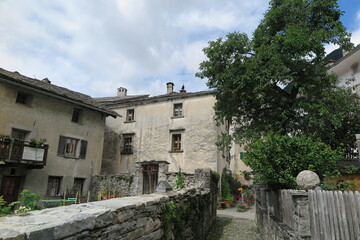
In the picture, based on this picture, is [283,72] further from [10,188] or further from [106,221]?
[10,188]

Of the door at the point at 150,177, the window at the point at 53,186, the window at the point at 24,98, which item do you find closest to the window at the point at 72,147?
the window at the point at 53,186

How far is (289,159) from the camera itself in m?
6.72

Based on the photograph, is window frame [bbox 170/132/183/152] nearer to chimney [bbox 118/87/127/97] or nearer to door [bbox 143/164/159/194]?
door [bbox 143/164/159/194]

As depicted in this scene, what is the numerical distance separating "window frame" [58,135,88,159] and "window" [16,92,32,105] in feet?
10.4

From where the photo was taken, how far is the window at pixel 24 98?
1523 cm

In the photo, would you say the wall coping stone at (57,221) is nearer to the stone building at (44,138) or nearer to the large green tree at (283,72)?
the large green tree at (283,72)

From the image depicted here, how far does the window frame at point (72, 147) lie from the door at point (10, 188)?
3.01 metres

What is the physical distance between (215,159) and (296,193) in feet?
43.3

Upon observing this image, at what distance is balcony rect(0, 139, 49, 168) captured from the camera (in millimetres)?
12809

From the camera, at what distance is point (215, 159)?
17.9 meters

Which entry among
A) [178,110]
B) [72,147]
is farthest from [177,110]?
[72,147]

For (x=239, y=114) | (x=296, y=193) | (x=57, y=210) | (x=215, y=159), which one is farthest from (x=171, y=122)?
(x=57, y=210)

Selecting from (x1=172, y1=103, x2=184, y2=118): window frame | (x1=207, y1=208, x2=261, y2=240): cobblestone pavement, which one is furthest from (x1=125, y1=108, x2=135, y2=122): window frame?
(x1=207, y1=208, x2=261, y2=240): cobblestone pavement

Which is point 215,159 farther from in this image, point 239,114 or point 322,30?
point 322,30
